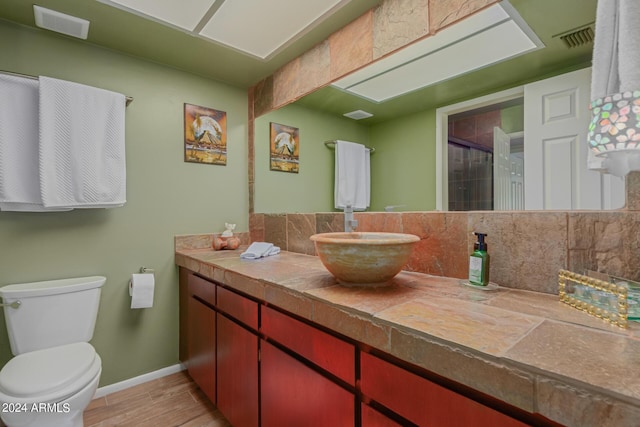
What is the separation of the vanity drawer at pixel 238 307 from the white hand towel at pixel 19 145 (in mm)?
1136

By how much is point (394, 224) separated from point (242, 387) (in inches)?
43.0

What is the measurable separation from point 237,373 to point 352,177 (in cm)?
124

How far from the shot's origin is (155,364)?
216cm

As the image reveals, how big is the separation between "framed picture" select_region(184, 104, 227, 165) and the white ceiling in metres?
0.62

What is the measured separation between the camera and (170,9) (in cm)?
160

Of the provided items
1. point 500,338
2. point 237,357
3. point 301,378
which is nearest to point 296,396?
point 301,378

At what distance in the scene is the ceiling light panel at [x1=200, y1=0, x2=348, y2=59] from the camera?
1.57 m

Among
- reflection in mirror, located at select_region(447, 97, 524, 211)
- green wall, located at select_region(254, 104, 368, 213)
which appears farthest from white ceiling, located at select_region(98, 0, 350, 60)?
reflection in mirror, located at select_region(447, 97, 524, 211)

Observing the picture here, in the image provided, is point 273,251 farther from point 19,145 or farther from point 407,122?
point 19,145

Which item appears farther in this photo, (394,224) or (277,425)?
(394,224)

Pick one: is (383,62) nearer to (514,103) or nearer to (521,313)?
(514,103)

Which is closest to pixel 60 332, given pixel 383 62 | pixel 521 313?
pixel 521 313

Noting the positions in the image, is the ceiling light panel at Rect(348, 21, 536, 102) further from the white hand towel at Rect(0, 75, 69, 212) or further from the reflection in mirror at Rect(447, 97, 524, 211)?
the white hand towel at Rect(0, 75, 69, 212)

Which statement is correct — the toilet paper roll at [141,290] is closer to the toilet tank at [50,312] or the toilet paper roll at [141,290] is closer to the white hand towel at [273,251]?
the toilet tank at [50,312]
